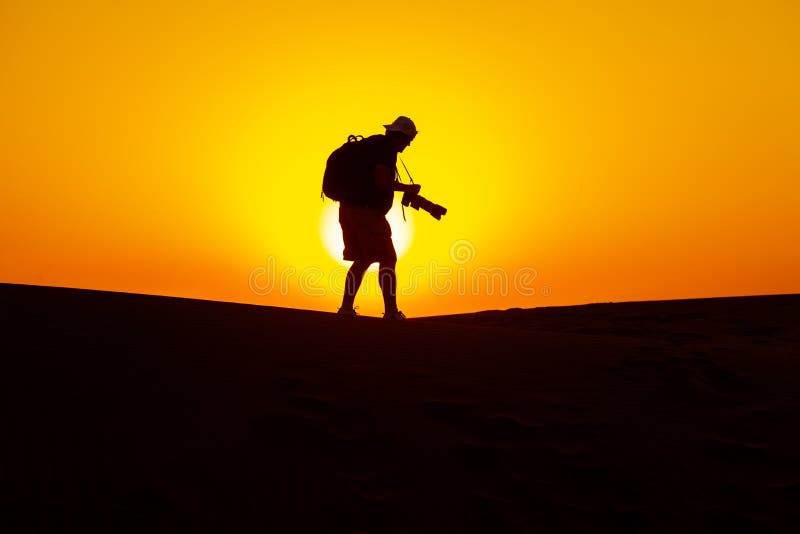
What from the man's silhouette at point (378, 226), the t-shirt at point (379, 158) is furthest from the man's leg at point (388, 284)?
the t-shirt at point (379, 158)

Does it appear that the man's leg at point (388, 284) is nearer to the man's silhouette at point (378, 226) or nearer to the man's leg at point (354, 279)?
the man's silhouette at point (378, 226)

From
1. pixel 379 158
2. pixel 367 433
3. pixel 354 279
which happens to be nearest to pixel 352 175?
pixel 379 158

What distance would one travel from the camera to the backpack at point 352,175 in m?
6.56

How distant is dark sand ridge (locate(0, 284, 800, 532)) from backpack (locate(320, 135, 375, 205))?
6.76 feet

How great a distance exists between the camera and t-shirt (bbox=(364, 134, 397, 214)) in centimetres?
657

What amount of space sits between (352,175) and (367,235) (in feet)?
1.99

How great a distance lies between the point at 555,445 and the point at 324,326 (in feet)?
8.18

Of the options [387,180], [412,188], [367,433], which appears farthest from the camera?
[412,188]

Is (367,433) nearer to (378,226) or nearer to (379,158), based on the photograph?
(378,226)

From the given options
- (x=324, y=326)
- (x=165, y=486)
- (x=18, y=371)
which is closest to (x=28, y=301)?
(x=18, y=371)

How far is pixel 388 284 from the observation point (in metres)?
6.66

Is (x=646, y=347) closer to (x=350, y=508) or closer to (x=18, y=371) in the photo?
(x=350, y=508)

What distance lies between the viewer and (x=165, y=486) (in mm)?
2531

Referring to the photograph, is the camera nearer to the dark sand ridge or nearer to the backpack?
the backpack
